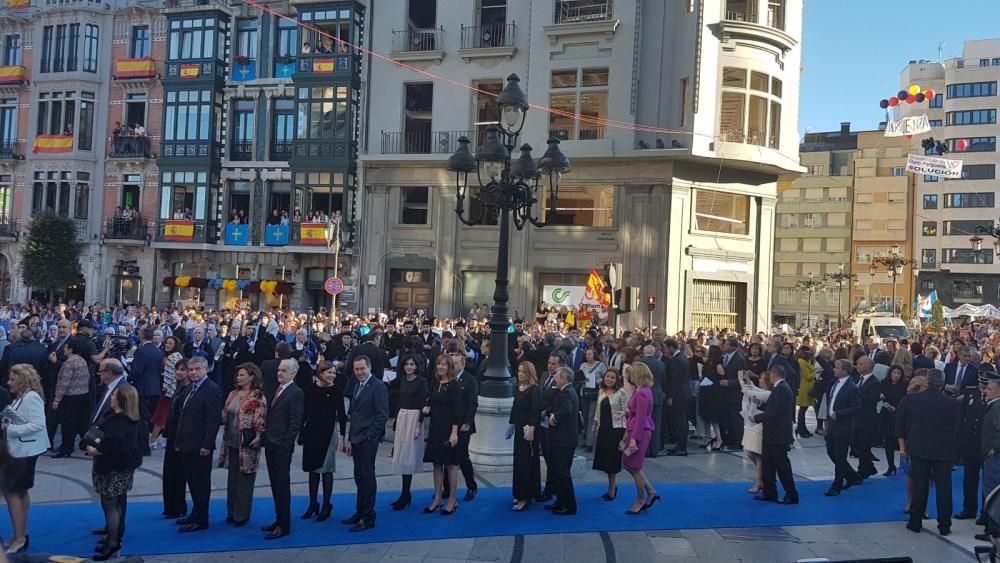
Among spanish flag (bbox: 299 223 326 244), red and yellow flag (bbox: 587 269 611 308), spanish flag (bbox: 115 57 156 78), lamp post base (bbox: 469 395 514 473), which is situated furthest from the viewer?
spanish flag (bbox: 115 57 156 78)

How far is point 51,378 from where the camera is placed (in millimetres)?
12922

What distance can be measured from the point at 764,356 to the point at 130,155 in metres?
30.6

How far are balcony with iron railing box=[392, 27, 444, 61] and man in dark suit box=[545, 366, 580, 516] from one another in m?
25.1

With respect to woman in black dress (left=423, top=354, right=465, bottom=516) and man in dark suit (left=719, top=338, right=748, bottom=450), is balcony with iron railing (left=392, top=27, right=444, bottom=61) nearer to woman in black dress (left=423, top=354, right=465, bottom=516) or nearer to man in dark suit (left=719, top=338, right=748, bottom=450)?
man in dark suit (left=719, top=338, right=748, bottom=450)

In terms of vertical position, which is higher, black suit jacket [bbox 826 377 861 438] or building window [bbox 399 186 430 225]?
building window [bbox 399 186 430 225]

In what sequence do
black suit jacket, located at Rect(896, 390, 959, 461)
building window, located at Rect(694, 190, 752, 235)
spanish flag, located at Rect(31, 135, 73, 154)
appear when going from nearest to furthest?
black suit jacket, located at Rect(896, 390, 959, 461) < building window, located at Rect(694, 190, 752, 235) < spanish flag, located at Rect(31, 135, 73, 154)

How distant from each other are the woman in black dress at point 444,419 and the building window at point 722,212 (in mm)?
22082

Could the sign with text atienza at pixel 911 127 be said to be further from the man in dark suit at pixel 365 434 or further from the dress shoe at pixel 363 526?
the dress shoe at pixel 363 526

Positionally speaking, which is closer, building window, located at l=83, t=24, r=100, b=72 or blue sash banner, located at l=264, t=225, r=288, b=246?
blue sash banner, located at l=264, t=225, r=288, b=246

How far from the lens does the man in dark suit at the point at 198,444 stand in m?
8.35

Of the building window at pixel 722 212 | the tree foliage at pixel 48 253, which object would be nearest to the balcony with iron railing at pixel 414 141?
the building window at pixel 722 212

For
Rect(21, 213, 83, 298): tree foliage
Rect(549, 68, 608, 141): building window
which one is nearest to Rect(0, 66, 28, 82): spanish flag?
Rect(21, 213, 83, 298): tree foliage

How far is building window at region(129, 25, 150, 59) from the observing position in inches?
1410

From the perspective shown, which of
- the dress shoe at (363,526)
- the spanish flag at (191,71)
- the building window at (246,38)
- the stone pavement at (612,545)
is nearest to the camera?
the stone pavement at (612,545)
